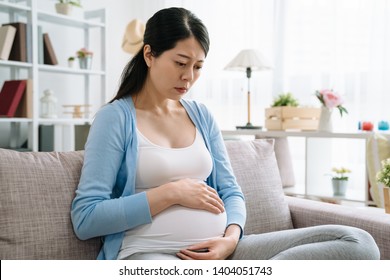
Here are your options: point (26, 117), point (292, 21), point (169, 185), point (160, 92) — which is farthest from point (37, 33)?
point (169, 185)

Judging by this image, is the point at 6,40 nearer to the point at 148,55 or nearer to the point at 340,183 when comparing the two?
the point at 148,55

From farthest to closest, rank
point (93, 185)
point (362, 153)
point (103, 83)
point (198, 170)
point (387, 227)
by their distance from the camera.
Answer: point (103, 83) → point (362, 153) → point (387, 227) → point (198, 170) → point (93, 185)

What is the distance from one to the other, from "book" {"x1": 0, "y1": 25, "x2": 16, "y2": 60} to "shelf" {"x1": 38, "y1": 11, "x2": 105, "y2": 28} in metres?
0.29

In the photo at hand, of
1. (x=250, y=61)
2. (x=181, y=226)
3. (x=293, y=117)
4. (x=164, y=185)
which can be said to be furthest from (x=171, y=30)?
(x=250, y=61)

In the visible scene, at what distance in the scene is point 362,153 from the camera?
10.7ft

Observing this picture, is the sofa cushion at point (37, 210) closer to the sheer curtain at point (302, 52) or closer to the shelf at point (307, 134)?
the shelf at point (307, 134)

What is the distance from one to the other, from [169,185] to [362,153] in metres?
2.43

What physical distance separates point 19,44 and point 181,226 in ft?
8.58

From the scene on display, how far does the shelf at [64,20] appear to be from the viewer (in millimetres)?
3552

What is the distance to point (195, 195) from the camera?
3.92 ft

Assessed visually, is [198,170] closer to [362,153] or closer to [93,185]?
[93,185]

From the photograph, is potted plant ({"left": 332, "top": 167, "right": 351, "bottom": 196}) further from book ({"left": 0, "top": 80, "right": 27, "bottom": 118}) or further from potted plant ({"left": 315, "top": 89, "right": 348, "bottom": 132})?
book ({"left": 0, "top": 80, "right": 27, "bottom": 118})

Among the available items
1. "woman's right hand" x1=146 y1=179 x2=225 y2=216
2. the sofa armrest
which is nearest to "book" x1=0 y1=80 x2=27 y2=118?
the sofa armrest

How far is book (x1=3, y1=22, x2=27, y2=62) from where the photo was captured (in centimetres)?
330
